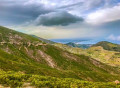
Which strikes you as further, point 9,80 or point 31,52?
point 31,52

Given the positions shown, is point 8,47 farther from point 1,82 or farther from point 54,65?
point 1,82

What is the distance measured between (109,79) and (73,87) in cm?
14490

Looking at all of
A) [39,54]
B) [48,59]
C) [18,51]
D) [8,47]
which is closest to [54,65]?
[48,59]

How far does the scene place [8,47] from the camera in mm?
187500

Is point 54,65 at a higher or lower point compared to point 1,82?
lower

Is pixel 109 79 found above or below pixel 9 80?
below

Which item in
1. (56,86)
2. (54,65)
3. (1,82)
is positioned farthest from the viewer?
(54,65)

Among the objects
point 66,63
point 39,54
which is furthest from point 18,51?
point 66,63

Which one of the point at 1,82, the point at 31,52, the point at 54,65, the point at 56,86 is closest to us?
the point at 1,82

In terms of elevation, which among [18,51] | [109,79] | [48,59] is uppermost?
[18,51]

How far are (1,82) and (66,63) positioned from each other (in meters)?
180

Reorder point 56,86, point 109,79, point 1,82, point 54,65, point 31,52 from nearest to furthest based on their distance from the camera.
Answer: point 1,82 → point 56,86 → point 109,79 → point 54,65 → point 31,52

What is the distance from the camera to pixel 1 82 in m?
20.3

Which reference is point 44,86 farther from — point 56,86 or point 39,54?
point 39,54
